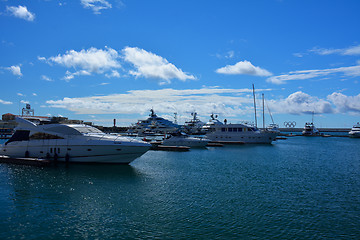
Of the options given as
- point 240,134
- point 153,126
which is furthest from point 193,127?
point 240,134

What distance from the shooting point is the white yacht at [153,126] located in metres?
134

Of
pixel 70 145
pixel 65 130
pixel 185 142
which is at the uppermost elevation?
pixel 65 130

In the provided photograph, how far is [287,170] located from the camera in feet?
90.4

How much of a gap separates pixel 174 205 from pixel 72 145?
55.4 ft

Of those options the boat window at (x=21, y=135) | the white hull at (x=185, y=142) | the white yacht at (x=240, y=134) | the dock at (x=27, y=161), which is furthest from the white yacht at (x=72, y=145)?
the white yacht at (x=240, y=134)

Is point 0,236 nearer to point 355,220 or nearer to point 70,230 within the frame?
point 70,230

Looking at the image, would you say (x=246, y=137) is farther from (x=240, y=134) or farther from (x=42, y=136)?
(x=42, y=136)

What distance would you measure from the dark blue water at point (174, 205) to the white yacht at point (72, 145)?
3010 mm

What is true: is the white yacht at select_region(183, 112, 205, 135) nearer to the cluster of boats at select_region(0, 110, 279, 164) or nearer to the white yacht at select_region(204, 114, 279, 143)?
the white yacht at select_region(204, 114, 279, 143)

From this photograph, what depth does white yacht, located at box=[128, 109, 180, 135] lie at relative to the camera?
13377cm

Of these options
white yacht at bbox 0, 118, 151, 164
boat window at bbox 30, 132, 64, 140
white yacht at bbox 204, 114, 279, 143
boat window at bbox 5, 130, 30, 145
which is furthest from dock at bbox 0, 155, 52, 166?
white yacht at bbox 204, 114, 279, 143

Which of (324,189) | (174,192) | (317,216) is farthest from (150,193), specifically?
(324,189)

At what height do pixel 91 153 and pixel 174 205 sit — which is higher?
pixel 91 153

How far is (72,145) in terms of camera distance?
27.2 metres
